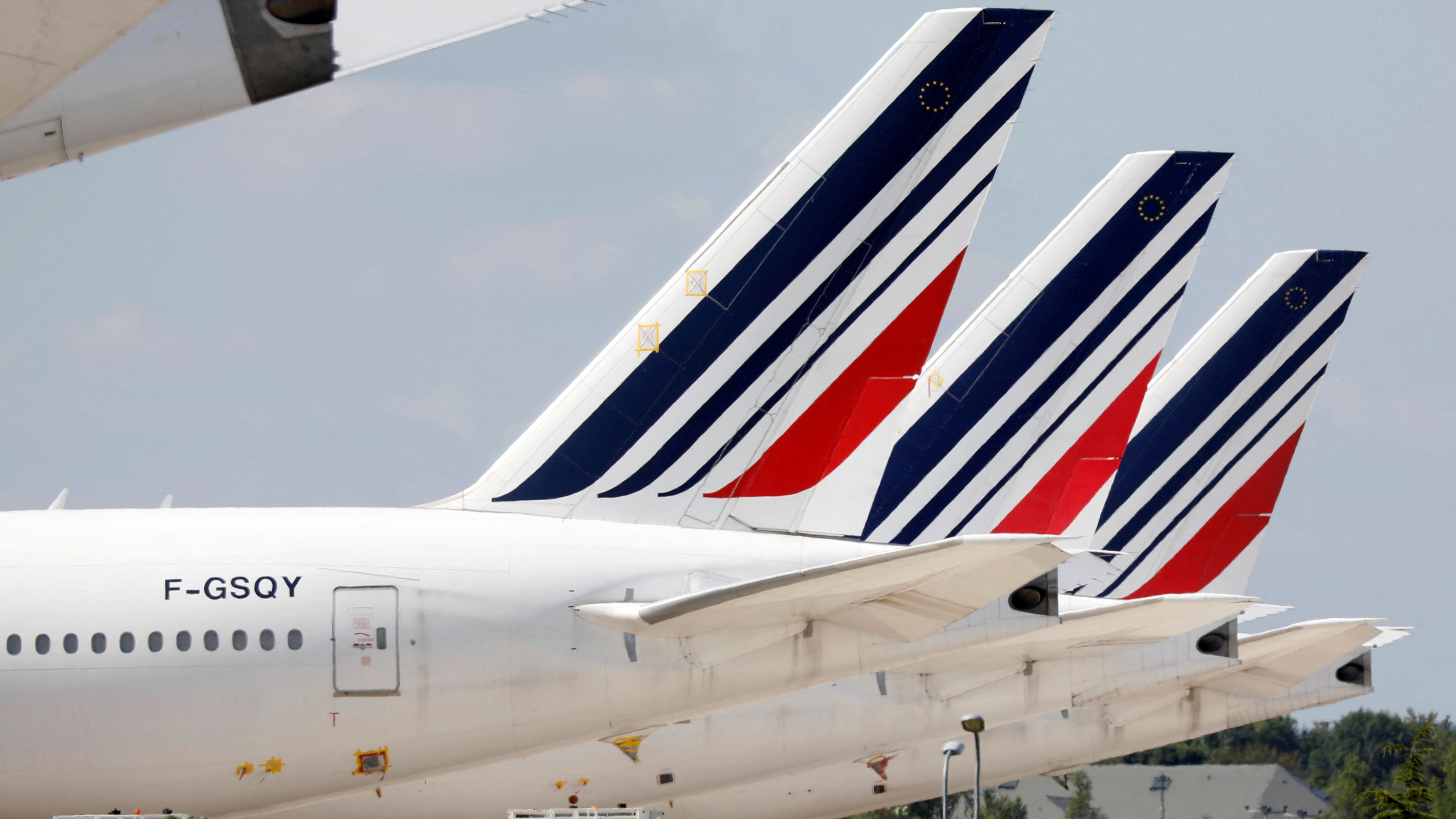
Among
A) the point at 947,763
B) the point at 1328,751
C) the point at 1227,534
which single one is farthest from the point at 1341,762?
the point at 947,763

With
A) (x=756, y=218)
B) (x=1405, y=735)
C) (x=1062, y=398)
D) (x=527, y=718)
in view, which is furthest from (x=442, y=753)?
(x=1405, y=735)

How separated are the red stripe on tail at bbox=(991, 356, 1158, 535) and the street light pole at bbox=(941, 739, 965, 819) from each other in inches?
113

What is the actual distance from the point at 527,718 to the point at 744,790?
838 centimetres

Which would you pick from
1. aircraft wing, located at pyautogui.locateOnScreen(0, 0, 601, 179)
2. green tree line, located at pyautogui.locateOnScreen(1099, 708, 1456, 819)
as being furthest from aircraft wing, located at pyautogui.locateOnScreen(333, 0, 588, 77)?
green tree line, located at pyautogui.locateOnScreen(1099, 708, 1456, 819)

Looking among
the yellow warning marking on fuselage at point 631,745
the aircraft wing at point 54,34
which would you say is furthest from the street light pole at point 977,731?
the aircraft wing at point 54,34

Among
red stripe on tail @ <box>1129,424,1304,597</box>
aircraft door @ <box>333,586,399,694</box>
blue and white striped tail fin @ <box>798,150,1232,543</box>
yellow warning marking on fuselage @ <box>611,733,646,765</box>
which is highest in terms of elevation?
blue and white striped tail fin @ <box>798,150,1232,543</box>

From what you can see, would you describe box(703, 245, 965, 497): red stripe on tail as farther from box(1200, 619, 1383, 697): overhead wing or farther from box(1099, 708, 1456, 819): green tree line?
box(1099, 708, 1456, 819): green tree line

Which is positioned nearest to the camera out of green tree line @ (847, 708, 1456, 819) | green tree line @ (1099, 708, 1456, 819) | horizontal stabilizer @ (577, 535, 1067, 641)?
horizontal stabilizer @ (577, 535, 1067, 641)

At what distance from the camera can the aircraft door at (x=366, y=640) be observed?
12.2 meters

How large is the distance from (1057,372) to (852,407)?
6102mm

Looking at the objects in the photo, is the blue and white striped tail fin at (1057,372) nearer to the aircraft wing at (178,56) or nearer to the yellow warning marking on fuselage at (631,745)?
the yellow warning marking on fuselage at (631,745)

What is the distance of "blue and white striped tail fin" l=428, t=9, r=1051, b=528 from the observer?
13.3m

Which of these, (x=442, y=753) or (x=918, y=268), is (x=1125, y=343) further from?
(x=442, y=753)

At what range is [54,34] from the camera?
3.54 metres
